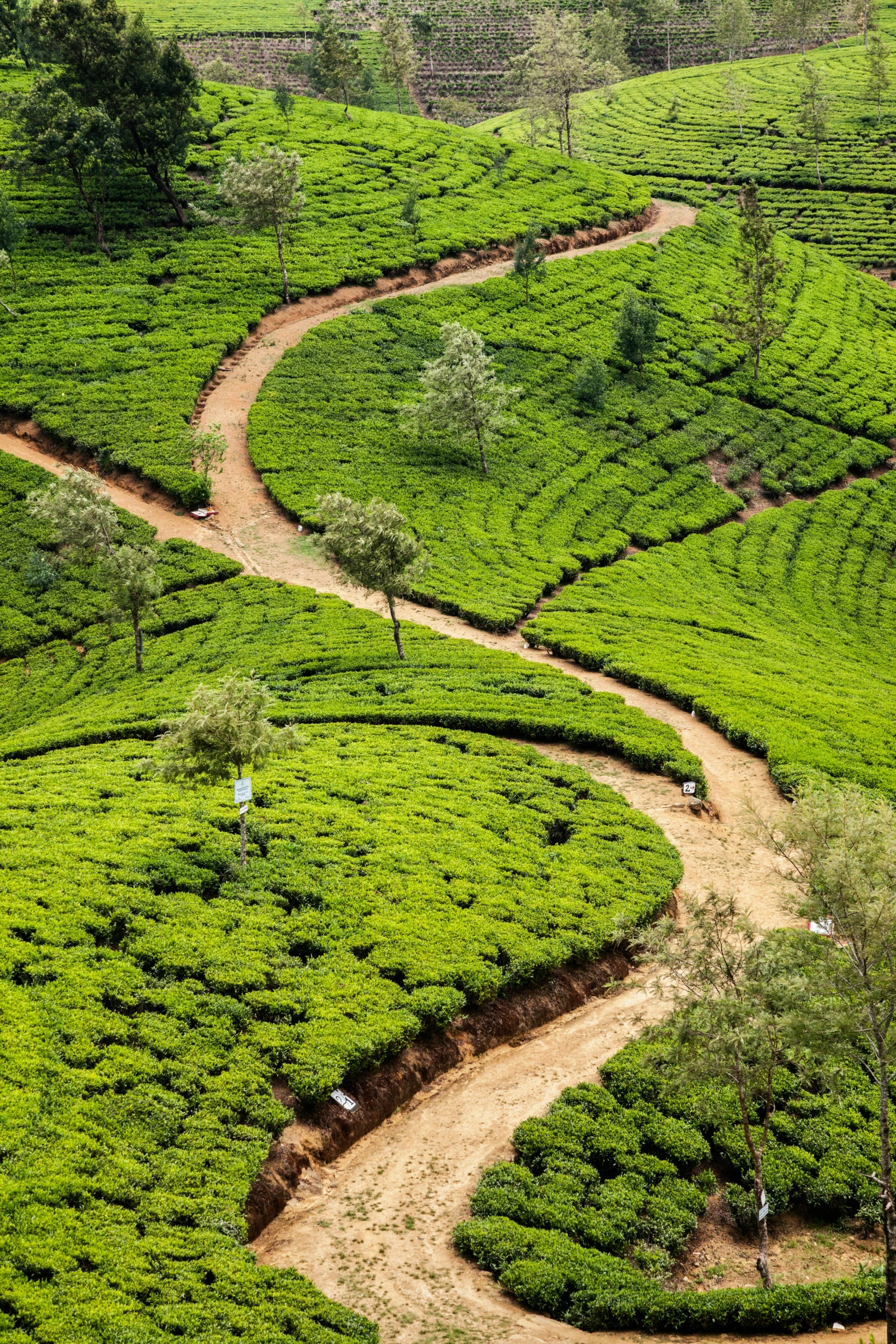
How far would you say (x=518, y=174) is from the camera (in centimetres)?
10794

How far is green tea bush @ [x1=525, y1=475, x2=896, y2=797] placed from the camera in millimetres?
39406

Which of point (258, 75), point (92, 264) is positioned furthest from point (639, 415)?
point (258, 75)

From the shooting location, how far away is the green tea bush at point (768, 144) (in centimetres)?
12075

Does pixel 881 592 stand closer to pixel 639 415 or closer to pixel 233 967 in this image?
pixel 639 415

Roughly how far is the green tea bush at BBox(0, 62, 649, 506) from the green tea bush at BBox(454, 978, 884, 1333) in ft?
152

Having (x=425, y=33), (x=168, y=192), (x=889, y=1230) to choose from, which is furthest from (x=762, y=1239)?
(x=425, y=33)

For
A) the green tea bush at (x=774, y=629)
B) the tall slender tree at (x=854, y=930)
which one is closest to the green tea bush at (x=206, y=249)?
the green tea bush at (x=774, y=629)

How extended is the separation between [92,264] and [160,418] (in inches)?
984

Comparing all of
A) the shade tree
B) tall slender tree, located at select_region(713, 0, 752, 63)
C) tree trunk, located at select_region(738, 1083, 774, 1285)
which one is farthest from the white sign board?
tall slender tree, located at select_region(713, 0, 752, 63)

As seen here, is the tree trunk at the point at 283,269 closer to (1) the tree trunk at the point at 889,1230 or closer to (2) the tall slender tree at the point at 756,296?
(2) the tall slender tree at the point at 756,296

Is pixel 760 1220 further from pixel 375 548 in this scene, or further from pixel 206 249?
pixel 206 249

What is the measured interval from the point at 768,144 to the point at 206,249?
3503 inches

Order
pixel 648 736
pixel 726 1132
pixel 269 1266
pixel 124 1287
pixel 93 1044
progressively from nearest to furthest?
pixel 124 1287, pixel 269 1266, pixel 93 1044, pixel 726 1132, pixel 648 736

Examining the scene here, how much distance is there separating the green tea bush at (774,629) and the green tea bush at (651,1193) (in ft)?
47.6
